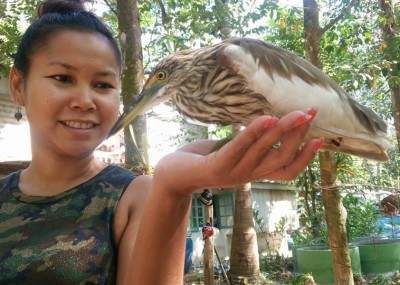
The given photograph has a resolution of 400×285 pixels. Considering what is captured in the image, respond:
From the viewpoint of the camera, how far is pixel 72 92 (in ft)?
4.55

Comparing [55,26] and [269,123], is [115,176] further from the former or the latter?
[269,123]

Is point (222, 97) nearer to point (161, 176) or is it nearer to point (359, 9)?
point (161, 176)

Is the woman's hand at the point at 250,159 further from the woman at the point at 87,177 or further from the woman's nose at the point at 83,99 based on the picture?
the woman's nose at the point at 83,99

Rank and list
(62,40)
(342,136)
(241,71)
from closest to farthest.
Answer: (62,40) → (241,71) → (342,136)

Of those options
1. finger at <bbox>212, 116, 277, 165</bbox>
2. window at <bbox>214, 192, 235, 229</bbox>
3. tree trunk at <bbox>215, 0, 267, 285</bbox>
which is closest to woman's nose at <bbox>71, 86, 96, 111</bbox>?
finger at <bbox>212, 116, 277, 165</bbox>

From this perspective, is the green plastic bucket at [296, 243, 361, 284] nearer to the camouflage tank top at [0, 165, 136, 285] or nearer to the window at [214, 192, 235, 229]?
the window at [214, 192, 235, 229]

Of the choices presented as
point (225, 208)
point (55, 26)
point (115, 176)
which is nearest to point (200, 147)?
point (115, 176)

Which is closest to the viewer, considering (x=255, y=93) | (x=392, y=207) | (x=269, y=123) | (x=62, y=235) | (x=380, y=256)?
(x=269, y=123)

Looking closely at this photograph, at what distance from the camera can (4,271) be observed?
1.27 metres

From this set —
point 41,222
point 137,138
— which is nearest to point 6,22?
point 137,138

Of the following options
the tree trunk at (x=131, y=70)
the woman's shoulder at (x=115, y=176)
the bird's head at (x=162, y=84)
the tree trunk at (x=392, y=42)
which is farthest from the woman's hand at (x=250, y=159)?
the tree trunk at (x=392, y=42)

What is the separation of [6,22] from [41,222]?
19.5 feet

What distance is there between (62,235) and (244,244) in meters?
6.42

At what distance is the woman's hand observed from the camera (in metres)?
1.00
